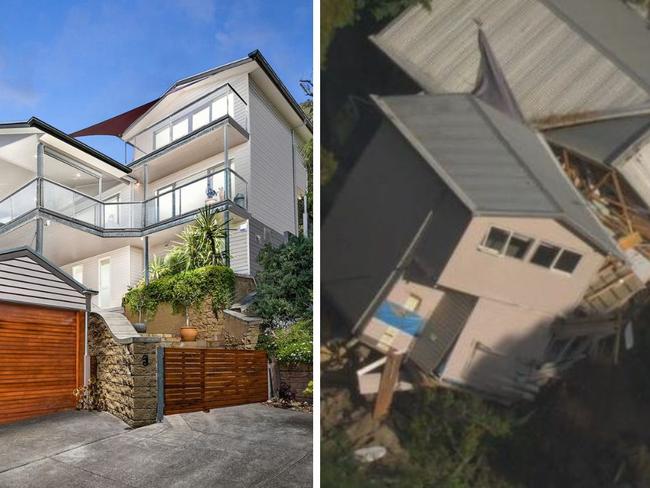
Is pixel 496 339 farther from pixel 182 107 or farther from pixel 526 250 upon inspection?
pixel 182 107

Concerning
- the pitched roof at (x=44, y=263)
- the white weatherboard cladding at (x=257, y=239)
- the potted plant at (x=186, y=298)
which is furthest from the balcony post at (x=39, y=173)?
the white weatherboard cladding at (x=257, y=239)

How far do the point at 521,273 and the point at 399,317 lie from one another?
490 millimetres

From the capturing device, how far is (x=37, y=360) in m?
4.65

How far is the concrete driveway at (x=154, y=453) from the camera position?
132 inches

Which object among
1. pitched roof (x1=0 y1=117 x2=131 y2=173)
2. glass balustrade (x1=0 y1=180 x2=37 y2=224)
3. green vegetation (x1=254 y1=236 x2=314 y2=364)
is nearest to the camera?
glass balustrade (x1=0 y1=180 x2=37 y2=224)

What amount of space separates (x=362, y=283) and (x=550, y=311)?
71 centimetres

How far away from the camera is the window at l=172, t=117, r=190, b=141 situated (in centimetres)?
728

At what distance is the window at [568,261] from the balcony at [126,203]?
5286mm

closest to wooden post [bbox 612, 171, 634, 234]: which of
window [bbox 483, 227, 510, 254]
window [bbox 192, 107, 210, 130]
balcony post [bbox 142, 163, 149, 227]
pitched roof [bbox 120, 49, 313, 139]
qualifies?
window [bbox 483, 227, 510, 254]

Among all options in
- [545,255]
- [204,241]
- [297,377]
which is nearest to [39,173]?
[204,241]

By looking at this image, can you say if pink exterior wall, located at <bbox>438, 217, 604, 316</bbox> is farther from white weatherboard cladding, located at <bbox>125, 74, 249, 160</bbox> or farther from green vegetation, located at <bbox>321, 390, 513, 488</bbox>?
white weatherboard cladding, located at <bbox>125, 74, 249, 160</bbox>

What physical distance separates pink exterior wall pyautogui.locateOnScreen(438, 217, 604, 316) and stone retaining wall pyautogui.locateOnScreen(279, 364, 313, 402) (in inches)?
177

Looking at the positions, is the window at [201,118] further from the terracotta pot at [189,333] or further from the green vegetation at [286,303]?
the terracotta pot at [189,333]

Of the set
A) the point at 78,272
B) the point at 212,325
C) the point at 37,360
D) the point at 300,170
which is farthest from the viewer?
the point at 300,170
